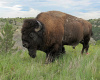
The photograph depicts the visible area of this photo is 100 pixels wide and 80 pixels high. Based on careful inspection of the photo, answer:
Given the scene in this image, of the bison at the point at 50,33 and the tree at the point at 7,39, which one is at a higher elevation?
the bison at the point at 50,33

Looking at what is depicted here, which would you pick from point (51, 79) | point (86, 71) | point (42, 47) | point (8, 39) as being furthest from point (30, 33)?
point (8, 39)

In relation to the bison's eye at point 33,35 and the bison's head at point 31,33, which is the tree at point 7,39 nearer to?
the bison's head at point 31,33

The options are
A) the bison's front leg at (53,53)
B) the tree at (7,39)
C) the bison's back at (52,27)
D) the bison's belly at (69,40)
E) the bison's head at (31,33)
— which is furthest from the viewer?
the tree at (7,39)

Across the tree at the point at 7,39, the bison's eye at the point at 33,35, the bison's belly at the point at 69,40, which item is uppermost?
the bison's eye at the point at 33,35

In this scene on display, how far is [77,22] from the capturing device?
6.27m

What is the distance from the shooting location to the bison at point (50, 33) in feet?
14.2

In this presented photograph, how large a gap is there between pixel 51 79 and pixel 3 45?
72.0ft

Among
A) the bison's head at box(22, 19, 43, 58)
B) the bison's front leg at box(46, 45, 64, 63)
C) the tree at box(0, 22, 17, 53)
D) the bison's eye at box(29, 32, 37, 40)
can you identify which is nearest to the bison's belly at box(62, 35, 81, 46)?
the bison's front leg at box(46, 45, 64, 63)

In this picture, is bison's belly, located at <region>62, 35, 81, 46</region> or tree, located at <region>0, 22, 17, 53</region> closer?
bison's belly, located at <region>62, 35, 81, 46</region>

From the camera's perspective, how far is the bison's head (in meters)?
4.25

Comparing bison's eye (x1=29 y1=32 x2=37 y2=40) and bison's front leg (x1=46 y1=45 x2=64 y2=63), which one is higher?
bison's eye (x1=29 y1=32 x2=37 y2=40)

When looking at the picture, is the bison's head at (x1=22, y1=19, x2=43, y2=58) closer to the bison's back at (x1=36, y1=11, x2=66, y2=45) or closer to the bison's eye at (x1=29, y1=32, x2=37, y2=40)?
the bison's eye at (x1=29, y1=32, x2=37, y2=40)

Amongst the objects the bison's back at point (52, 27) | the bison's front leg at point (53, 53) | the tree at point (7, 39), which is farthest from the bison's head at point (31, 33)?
the tree at point (7, 39)

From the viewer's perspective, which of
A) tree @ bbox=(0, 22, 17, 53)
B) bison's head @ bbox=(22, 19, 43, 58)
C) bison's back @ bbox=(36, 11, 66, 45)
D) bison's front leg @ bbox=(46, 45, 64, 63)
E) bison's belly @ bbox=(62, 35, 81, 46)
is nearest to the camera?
bison's head @ bbox=(22, 19, 43, 58)
